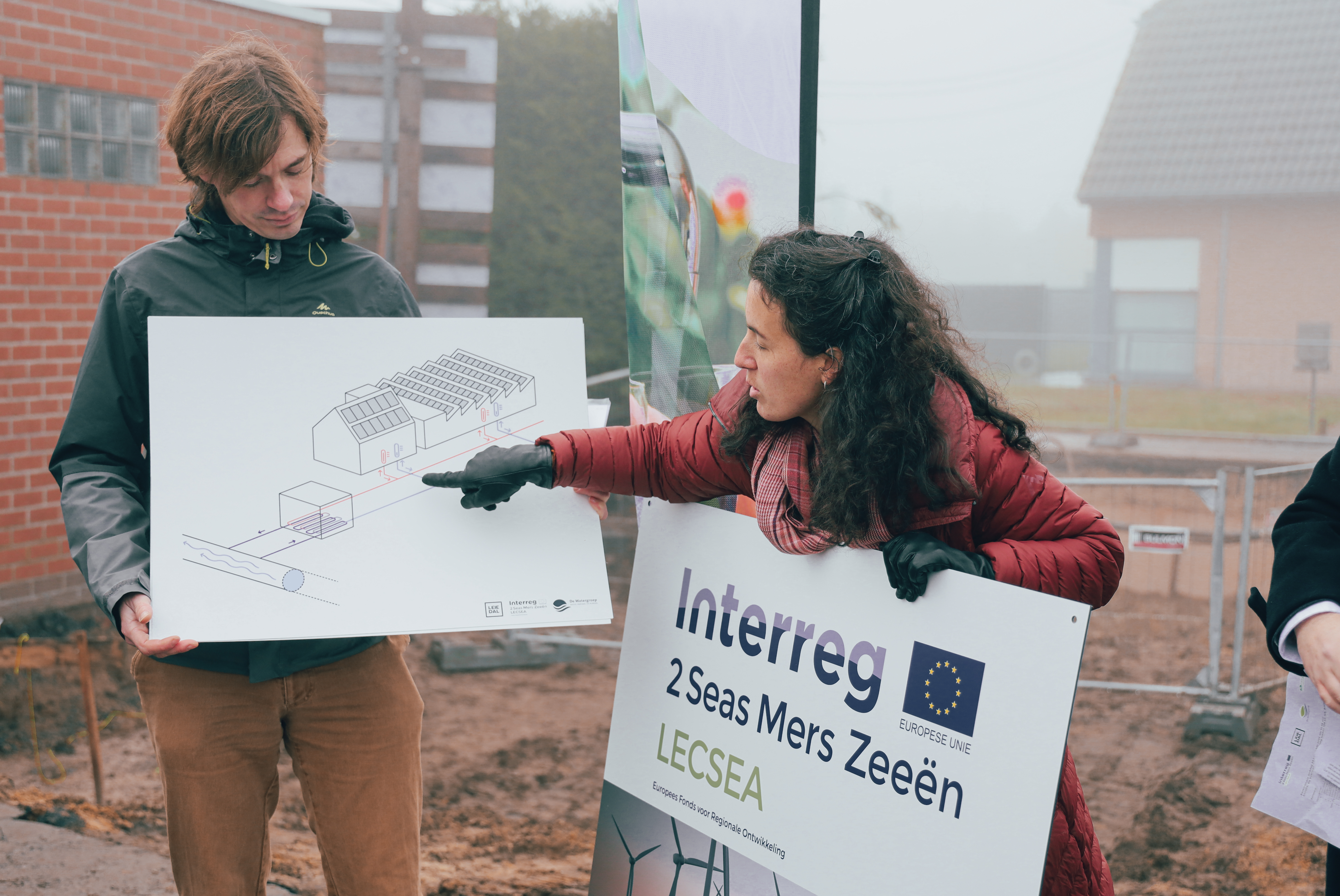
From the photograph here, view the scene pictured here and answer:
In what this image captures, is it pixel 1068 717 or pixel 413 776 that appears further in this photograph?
pixel 413 776

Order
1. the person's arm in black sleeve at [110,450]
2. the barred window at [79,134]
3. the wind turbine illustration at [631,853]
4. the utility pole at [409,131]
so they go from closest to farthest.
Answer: the person's arm in black sleeve at [110,450]
the wind turbine illustration at [631,853]
the barred window at [79,134]
the utility pole at [409,131]

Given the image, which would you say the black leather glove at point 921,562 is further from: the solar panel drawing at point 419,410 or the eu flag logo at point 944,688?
the solar panel drawing at point 419,410

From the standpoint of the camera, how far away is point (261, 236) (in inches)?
70.1

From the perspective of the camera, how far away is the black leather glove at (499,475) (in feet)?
5.75

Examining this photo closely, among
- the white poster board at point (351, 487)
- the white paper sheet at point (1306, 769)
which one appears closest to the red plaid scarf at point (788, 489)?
the white poster board at point (351, 487)

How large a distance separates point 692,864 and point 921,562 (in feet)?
2.55

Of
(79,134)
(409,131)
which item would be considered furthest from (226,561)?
(409,131)

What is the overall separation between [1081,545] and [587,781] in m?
3.52

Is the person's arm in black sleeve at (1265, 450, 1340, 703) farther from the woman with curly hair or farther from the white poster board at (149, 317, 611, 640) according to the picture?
the white poster board at (149, 317, 611, 640)

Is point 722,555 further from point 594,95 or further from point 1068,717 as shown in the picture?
point 594,95

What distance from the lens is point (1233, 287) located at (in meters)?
12.4

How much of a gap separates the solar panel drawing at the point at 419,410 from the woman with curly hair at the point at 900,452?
55 cm

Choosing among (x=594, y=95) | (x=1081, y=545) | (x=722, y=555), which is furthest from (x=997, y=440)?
(x=594, y=95)

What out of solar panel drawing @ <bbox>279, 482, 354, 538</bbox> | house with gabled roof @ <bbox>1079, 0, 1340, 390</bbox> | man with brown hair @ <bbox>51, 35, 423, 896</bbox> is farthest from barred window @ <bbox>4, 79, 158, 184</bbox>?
house with gabled roof @ <bbox>1079, 0, 1340, 390</bbox>
